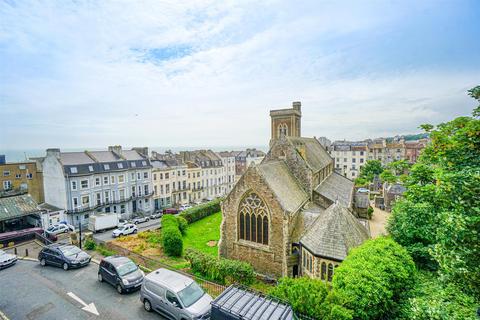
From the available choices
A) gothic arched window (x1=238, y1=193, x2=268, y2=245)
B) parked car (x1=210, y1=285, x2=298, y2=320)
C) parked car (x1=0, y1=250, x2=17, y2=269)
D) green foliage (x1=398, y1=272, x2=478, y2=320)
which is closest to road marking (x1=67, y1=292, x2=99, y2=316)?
parked car (x1=210, y1=285, x2=298, y2=320)

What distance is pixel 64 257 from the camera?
695 inches

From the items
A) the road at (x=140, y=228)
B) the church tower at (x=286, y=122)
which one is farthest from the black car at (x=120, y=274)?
the church tower at (x=286, y=122)

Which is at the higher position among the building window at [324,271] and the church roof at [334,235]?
the church roof at [334,235]

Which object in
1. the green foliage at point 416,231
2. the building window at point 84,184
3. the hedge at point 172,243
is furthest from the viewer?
the building window at point 84,184

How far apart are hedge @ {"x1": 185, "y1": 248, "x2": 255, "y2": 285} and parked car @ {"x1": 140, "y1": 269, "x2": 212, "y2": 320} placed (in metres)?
4.49

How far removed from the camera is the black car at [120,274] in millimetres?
14492

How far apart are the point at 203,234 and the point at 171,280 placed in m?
19.9

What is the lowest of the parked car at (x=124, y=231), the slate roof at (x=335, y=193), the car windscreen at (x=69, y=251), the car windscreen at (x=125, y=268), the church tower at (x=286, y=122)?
the parked car at (x=124, y=231)

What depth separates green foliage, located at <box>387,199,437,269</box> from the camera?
51.0 ft

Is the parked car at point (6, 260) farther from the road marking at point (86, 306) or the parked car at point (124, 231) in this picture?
the parked car at point (124, 231)

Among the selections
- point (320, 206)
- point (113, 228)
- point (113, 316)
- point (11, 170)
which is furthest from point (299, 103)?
point (11, 170)

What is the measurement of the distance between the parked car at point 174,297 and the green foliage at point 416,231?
13.8m

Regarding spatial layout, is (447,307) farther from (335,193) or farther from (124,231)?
(124,231)

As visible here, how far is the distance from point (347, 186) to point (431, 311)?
29.5 meters
